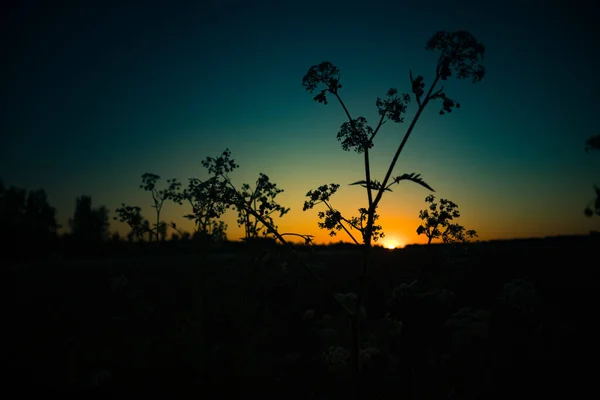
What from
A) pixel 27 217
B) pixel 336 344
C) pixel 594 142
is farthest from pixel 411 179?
pixel 27 217

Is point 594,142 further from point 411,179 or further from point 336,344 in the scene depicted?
point 336,344

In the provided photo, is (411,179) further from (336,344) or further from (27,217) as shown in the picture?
(27,217)

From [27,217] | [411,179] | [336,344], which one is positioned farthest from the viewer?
[27,217]

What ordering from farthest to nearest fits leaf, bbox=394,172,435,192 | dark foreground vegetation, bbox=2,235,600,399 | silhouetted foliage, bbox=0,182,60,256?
silhouetted foliage, bbox=0,182,60,256
dark foreground vegetation, bbox=2,235,600,399
leaf, bbox=394,172,435,192

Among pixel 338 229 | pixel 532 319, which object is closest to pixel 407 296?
pixel 338 229

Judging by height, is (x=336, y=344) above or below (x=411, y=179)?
below

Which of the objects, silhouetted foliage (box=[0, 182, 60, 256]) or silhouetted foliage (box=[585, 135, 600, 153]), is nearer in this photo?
silhouetted foliage (box=[585, 135, 600, 153])

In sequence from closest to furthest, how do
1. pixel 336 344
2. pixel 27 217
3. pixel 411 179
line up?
pixel 411 179, pixel 336 344, pixel 27 217

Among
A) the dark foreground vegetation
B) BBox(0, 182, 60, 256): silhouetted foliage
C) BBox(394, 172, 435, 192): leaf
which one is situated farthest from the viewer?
BBox(0, 182, 60, 256): silhouetted foliage

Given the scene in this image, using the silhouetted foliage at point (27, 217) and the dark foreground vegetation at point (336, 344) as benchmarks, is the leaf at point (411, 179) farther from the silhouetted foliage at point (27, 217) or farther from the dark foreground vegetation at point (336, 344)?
the silhouetted foliage at point (27, 217)

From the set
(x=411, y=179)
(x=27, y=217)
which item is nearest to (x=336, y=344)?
(x=411, y=179)

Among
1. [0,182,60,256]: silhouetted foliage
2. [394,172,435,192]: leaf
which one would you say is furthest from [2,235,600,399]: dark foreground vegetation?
[0,182,60,256]: silhouetted foliage

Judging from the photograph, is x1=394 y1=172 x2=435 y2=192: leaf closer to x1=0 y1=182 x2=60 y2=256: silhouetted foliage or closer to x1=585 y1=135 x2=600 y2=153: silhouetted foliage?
x1=585 y1=135 x2=600 y2=153: silhouetted foliage

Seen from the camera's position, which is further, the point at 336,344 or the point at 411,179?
the point at 336,344
